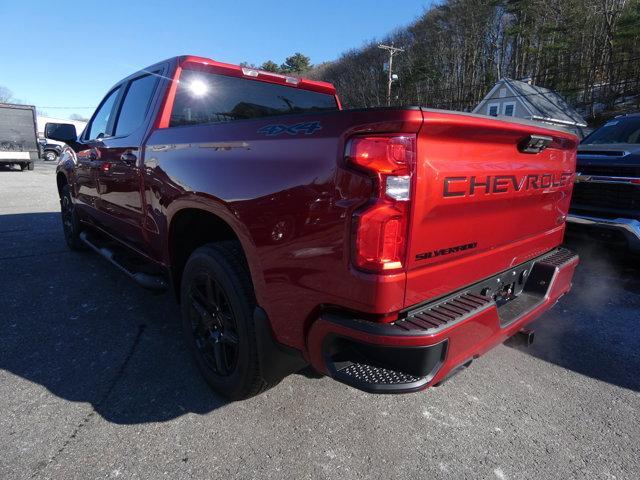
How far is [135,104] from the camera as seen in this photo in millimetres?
3488

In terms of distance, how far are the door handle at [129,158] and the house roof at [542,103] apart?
3309 cm

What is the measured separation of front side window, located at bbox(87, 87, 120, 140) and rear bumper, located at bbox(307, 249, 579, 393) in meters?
3.51

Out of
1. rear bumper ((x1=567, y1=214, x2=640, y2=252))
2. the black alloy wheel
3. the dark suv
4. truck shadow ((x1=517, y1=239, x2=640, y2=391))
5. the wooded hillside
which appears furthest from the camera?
the wooded hillside

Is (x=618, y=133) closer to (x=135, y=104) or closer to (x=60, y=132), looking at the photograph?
(x=135, y=104)

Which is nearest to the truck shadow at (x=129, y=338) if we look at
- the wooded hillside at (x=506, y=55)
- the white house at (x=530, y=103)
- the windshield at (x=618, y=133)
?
the windshield at (x=618, y=133)

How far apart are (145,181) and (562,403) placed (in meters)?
3.04

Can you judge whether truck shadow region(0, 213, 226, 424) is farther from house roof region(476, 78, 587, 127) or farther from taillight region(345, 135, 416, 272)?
house roof region(476, 78, 587, 127)

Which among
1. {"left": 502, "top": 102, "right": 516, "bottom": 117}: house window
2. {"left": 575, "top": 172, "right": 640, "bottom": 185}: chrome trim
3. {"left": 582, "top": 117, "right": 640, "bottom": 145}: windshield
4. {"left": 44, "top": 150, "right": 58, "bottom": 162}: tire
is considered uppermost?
{"left": 502, "top": 102, "right": 516, "bottom": 117}: house window

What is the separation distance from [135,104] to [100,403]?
2.38m

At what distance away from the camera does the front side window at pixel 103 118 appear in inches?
163

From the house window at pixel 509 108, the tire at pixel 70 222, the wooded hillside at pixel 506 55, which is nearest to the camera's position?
the tire at pixel 70 222

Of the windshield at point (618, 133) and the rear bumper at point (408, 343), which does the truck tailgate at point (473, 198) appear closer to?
the rear bumper at point (408, 343)

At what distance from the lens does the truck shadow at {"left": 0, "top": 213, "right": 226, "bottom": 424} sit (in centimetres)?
243

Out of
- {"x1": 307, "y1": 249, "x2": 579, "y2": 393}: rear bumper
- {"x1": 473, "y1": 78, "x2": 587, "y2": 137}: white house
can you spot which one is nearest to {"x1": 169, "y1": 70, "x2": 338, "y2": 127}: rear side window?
{"x1": 307, "y1": 249, "x2": 579, "y2": 393}: rear bumper
